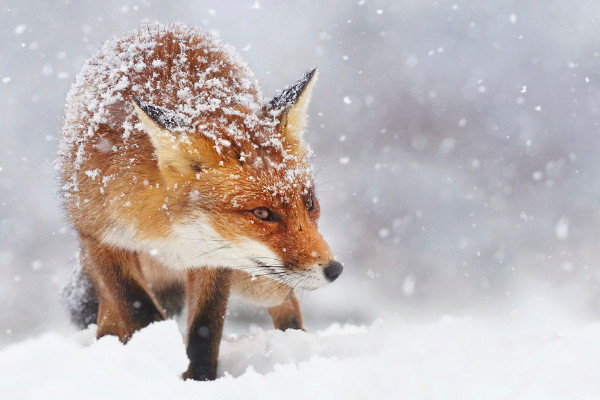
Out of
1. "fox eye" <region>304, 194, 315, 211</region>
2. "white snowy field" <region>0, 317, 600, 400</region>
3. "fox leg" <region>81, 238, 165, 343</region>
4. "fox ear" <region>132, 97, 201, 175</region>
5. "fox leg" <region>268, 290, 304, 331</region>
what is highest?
"fox ear" <region>132, 97, 201, 175</region>

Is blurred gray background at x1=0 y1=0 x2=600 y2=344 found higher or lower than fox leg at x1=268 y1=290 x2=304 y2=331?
higher

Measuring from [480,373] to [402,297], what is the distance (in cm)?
952

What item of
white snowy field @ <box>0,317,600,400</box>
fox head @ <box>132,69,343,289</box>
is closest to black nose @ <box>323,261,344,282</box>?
fox head @ <box>132,69,343,289</box>

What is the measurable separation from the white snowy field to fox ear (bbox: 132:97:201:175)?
3.87 feet

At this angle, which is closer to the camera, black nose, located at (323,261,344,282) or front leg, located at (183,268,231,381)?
black nose, located at (323,261,344,282)

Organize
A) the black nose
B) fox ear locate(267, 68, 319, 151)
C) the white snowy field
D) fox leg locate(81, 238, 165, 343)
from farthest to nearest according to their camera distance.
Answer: fox leg locate(81, 238, 165, 343) → fox ear locate(267, 68, 319, 151) → the black nose → the white snowy field

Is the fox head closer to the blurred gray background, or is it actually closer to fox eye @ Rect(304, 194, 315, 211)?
fox eye @ Rect(304, 194, 315, 211)

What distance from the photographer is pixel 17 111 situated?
1467 cm

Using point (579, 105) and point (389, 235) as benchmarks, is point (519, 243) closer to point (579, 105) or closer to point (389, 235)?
point (389, 235)

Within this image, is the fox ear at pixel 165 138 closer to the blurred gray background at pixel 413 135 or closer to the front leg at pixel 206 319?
the front leg at pixel 206 319

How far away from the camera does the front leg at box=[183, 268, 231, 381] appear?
15.0 ft

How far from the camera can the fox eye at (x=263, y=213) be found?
3.77 m

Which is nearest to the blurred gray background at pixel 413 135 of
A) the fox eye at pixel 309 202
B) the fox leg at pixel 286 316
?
the fox leg at pixel 286 316

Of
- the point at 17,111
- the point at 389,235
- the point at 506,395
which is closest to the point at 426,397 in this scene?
the point at 506,395
